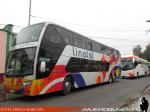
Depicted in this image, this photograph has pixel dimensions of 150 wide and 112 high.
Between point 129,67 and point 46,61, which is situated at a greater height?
point 46,61

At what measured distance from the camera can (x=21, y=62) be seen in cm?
1200

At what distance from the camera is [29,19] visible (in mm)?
28031

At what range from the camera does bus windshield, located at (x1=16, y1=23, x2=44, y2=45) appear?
12.4 meters

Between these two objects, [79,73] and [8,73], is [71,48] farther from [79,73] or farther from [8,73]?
[8,73]

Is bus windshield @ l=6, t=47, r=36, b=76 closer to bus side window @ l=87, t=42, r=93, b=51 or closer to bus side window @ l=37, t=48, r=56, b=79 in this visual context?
bus side window @ l=37, t=48, r=56, b=79

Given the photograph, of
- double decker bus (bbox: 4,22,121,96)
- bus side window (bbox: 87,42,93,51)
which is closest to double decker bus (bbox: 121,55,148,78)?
bus side window (bbox: 87,42,93,51)

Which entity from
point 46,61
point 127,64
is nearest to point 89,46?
point 46,61

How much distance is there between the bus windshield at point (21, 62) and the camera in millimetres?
11672

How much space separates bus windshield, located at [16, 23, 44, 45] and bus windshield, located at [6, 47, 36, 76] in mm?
609

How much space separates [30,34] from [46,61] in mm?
1715

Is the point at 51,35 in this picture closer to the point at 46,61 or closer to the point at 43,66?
the point at 46,61

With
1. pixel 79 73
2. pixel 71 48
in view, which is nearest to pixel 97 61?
pixel 79 73

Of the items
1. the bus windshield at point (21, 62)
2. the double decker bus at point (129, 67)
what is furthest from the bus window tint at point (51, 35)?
the double decker bus at point (129, 67)

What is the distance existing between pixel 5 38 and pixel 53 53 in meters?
10.3
